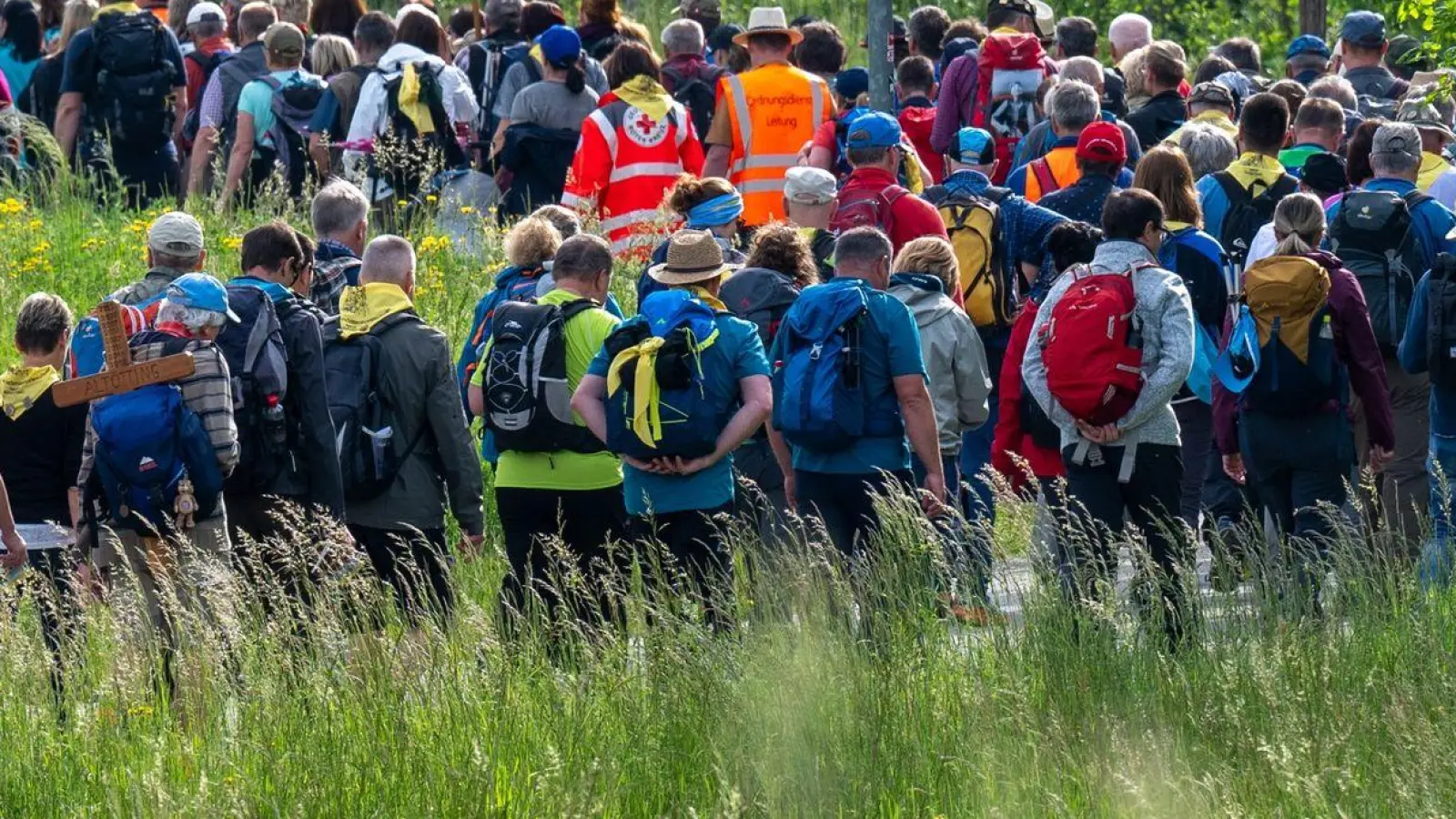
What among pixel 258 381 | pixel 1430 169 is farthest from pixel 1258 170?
pixel 258 381

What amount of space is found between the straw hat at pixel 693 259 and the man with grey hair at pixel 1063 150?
122 inches

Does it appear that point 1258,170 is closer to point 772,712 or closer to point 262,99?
point 772,712

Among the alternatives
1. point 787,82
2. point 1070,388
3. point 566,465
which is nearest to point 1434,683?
point 1070,388

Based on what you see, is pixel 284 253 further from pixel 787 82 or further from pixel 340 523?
pixel 787 82

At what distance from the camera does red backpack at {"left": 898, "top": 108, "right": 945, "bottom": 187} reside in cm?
1484

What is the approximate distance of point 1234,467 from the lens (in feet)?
33.1

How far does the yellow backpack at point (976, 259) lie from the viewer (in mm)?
11203

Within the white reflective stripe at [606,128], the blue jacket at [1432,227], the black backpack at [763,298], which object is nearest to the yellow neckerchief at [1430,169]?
the blue jacket at [1432,227]

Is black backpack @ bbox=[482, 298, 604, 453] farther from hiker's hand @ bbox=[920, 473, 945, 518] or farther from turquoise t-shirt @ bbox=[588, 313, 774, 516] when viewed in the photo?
hiker's hand @ bbox=[920, 473, 945, 518]

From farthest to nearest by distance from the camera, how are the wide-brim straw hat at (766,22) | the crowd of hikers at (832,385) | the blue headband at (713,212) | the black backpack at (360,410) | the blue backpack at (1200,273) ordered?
the wide-brim straw hat at (766,22) < the blue headband at (713,212) < the blue backpack at (1200,273) < the black backpack at (360,410) < the crowd of hikers at (832,385)

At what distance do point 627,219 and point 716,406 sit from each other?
4994 millimetres

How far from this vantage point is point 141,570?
27.9 feet

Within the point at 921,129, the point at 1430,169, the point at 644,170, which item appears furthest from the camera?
the point at 921,129

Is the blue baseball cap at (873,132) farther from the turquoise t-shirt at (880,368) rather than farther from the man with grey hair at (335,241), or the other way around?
the man with grey hair at (335,241)
